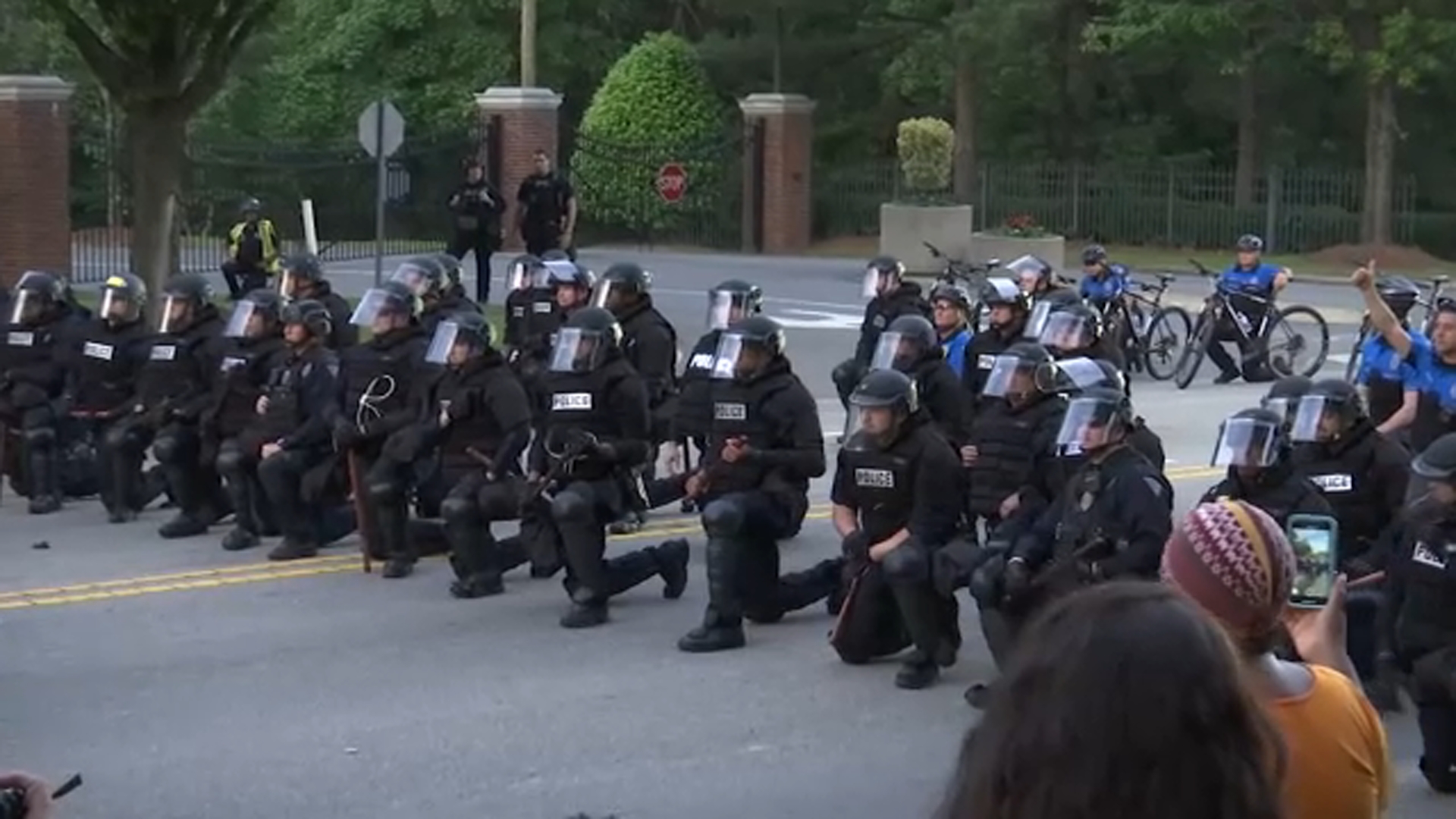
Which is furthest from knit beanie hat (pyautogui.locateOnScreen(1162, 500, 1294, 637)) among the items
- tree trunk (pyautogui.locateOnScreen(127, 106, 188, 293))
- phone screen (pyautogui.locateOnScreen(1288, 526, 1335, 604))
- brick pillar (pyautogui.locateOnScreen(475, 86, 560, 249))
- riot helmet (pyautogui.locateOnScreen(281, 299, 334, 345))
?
brick pillar (pyautogui.locateOnScreen(475, 86, 560, 249))

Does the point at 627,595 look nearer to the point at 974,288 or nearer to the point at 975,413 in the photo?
the point at 975,413

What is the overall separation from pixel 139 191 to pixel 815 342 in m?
7.80

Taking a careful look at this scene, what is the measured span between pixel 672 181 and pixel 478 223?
49.5 ft

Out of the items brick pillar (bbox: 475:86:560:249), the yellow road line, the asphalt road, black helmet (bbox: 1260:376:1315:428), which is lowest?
the yellow road line

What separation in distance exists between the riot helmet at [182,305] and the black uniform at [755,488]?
4.72 metres

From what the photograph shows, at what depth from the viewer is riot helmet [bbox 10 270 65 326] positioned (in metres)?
16.9

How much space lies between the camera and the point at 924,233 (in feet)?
127

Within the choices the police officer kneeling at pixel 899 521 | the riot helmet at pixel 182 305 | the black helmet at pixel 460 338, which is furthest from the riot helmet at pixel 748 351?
the riot helmet at pixel 182 305

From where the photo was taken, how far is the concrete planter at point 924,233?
3853cm

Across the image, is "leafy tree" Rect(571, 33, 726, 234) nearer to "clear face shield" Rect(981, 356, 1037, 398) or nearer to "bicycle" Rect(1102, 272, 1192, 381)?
"bicycle" Rect(1102, 272, 1192, 381)

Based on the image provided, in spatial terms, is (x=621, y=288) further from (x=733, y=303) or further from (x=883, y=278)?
(x=883, y=278)

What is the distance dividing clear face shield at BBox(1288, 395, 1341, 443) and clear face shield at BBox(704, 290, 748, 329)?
521 centimetres

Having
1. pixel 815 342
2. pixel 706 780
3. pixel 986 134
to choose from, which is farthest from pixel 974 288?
pixel 986 134

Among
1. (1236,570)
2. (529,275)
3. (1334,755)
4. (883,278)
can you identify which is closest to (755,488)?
(883,278)
